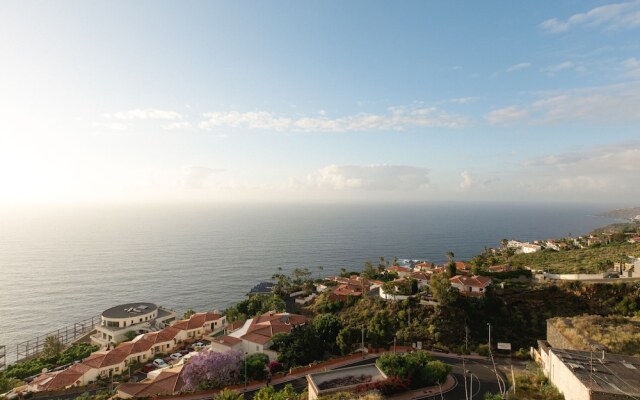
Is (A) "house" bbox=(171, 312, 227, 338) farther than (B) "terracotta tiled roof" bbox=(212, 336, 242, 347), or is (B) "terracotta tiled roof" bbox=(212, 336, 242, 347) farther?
(A) "house" bbox=(171, 312, 227, 338)

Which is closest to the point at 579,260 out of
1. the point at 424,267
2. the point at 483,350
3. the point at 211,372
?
the point at 424,267

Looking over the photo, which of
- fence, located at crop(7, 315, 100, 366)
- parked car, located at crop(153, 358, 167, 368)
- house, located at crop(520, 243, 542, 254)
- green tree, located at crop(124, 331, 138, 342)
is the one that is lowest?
fence, located at crop(7, 315, 100, 366)

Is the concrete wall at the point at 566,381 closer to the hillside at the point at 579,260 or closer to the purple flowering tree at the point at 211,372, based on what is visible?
the purple flowering tree at the point at 211,372

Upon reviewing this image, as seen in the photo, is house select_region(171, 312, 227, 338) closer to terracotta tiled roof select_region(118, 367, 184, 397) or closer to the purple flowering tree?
terracotta tiled roof select_region(118, 367, 184, 397)

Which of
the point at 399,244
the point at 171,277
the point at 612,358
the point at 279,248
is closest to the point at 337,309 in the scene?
the point at 612,358

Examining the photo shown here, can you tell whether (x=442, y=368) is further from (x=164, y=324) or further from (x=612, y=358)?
(x=164, y=324)

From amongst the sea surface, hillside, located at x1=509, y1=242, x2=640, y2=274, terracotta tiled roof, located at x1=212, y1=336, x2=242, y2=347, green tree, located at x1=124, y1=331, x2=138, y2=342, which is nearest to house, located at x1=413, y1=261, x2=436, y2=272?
hillside, located at x1=509, y1=242, x2=640, y2=274

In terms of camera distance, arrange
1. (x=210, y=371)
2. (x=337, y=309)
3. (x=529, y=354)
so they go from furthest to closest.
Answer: (x=337, y=309) < (x=529, y=354) < (x=210, y=371)
